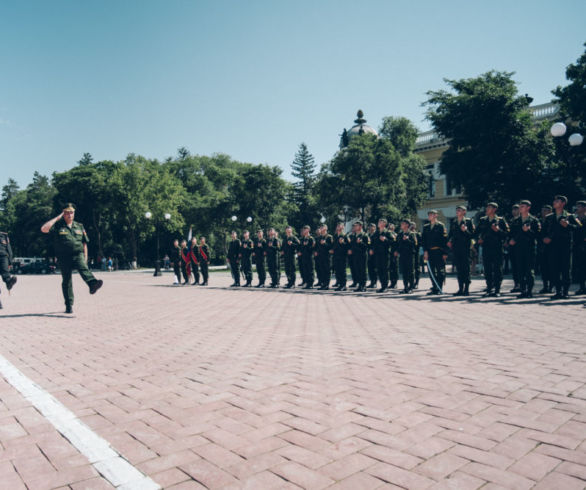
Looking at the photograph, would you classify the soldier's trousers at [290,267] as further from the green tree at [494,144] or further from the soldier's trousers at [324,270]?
the green tree at [494,144]

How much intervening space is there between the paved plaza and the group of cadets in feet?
13.3

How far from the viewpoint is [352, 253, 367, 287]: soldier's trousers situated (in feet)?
46.6

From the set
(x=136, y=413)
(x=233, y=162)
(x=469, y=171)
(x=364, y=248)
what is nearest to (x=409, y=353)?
(x=136, y=413)

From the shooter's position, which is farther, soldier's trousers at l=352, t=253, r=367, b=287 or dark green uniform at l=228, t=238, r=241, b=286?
dark green uniform at l=228, t=238, r=241, b=286

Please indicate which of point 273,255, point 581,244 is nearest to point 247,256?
point 273,255

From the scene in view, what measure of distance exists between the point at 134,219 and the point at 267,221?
18.0 meters

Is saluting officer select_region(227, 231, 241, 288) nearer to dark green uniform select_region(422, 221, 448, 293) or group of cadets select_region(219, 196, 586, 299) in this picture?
group of cadets select_region(219, 196, 586, 299)

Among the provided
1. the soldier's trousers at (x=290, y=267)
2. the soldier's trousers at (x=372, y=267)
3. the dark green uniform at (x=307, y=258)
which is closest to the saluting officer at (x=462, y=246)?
the soldier's trousers at (x=372, y=267)

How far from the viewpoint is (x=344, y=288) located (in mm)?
14844

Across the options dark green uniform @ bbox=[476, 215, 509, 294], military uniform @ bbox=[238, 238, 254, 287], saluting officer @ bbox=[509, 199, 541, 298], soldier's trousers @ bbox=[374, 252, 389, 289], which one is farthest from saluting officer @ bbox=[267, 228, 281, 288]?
saluting officer @ bbox=[509, 199, 541, 298]

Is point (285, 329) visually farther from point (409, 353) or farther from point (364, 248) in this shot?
point (364, 248)

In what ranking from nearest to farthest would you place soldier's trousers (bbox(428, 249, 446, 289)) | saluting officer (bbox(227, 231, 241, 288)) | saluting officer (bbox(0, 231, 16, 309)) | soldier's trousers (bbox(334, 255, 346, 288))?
saluting officer (bbox(0, 231, 16, 309))
soldier's trousers (bbox(428, 249, 446, 289))
soldier's trousers (bbox(334, 255, 346, 288))
saluting officer (bbox(227, 231, 241, 288))

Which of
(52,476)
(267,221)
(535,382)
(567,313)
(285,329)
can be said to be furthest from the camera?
(267,221)

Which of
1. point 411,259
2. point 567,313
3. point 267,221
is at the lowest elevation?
point 567,313
